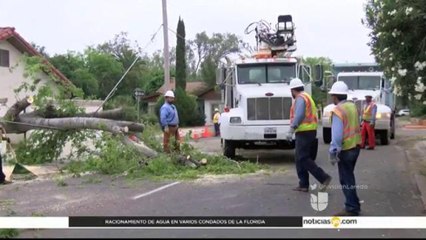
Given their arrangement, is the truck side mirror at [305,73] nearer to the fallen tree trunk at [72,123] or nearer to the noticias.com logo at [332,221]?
the fallen tree trunk at [72,123]

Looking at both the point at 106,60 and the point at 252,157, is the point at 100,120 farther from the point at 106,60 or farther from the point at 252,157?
the point at 106,60

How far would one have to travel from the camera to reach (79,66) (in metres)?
62.5

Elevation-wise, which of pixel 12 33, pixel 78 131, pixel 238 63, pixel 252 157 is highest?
pixel 12 33

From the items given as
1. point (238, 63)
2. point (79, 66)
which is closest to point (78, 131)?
point (238, 63)

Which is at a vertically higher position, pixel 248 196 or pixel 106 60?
pixel 106 60

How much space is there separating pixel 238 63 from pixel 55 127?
4995mm

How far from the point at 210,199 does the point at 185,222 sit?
6.57 feet

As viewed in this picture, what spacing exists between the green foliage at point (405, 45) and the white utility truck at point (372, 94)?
9.97 m

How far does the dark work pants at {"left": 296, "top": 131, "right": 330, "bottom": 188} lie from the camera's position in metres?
9.41

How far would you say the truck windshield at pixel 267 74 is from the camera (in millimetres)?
15445

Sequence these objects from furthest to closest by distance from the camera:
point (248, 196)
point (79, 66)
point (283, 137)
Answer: point (79, 66) < point (283, 137) < point (248, 196)

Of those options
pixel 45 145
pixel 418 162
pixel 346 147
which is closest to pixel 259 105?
pixel 418 162

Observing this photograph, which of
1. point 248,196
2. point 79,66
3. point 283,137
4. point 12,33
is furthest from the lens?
point 79,66

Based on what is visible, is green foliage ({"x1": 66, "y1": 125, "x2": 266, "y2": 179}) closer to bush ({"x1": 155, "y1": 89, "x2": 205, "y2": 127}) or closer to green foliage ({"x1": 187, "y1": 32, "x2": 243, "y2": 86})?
bush ({"x1": 155, "y1": 89, "x2": 205, "y2": 127})
